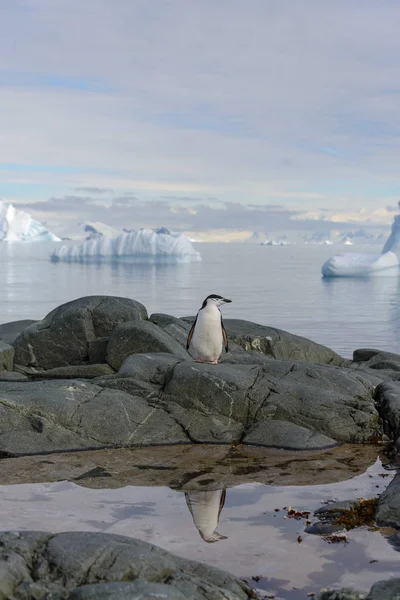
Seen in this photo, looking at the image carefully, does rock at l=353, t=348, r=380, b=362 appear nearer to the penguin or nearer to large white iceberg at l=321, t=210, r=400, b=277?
the penguin

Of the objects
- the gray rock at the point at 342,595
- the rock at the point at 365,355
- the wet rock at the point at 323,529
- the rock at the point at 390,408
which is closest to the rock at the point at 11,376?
the rock at the point at 390,408

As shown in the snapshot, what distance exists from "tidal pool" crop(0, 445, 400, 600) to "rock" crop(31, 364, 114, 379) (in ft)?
12.7

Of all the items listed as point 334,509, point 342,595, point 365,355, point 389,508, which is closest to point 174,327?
point 365,355

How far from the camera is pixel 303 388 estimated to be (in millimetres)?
9945

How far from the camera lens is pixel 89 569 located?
15.0 ft

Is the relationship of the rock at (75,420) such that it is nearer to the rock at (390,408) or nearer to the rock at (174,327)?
the rock at (390,408)

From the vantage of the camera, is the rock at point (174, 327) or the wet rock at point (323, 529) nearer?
the wet rock at point (323, 529)

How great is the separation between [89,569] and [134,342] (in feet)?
27.0

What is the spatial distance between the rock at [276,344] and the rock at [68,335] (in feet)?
9.61

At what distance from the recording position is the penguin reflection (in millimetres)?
5934

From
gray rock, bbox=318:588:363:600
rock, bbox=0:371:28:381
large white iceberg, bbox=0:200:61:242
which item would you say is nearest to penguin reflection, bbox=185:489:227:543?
gray rock, bbox=318:588:363:600

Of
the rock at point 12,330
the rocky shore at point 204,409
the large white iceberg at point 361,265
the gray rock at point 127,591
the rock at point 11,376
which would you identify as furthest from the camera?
the large white iceberg at point 361,265

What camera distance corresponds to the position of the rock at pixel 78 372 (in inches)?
493

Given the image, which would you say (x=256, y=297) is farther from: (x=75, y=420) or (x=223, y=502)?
(x=223, y=502)
